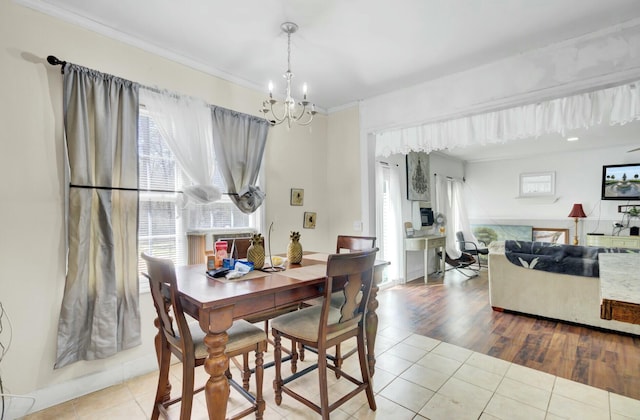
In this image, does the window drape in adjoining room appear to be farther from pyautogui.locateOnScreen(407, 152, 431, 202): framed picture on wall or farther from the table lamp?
the table lamp

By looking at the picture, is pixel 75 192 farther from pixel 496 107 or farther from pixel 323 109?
pixel 496 107

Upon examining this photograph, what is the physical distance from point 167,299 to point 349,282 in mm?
1019

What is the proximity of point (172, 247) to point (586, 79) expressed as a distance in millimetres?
3519

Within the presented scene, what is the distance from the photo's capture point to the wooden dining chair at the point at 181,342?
1.42m

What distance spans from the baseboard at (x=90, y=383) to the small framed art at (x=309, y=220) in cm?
197

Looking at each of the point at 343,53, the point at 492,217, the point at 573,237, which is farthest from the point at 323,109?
the point at 573,237

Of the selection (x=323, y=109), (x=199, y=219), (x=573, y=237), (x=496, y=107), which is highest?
(x=323, y=109)

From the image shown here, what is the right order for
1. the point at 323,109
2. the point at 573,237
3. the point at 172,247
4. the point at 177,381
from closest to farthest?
the point at 177,381 < the point at 172,247 < the point at 323,109 < the point at 573,237

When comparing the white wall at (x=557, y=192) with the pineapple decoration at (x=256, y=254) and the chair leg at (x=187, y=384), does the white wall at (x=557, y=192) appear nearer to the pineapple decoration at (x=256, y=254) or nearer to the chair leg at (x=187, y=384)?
the pineapple decoration at (x=256, y=254)

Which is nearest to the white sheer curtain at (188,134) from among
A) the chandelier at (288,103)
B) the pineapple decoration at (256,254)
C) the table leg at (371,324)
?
the chandelier at (288,103)

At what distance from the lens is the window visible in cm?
237

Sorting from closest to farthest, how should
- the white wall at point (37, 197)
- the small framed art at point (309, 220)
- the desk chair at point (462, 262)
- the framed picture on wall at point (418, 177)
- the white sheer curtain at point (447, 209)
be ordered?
the white wall at point (37, 197), the small framed art at point (309, 220), the framed picture on wall at point (418, 177), the desk chair at point (462, 262), the white sheer curtain at point (447, 209)

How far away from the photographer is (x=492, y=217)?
692cm

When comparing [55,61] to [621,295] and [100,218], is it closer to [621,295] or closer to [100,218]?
[100,218]
